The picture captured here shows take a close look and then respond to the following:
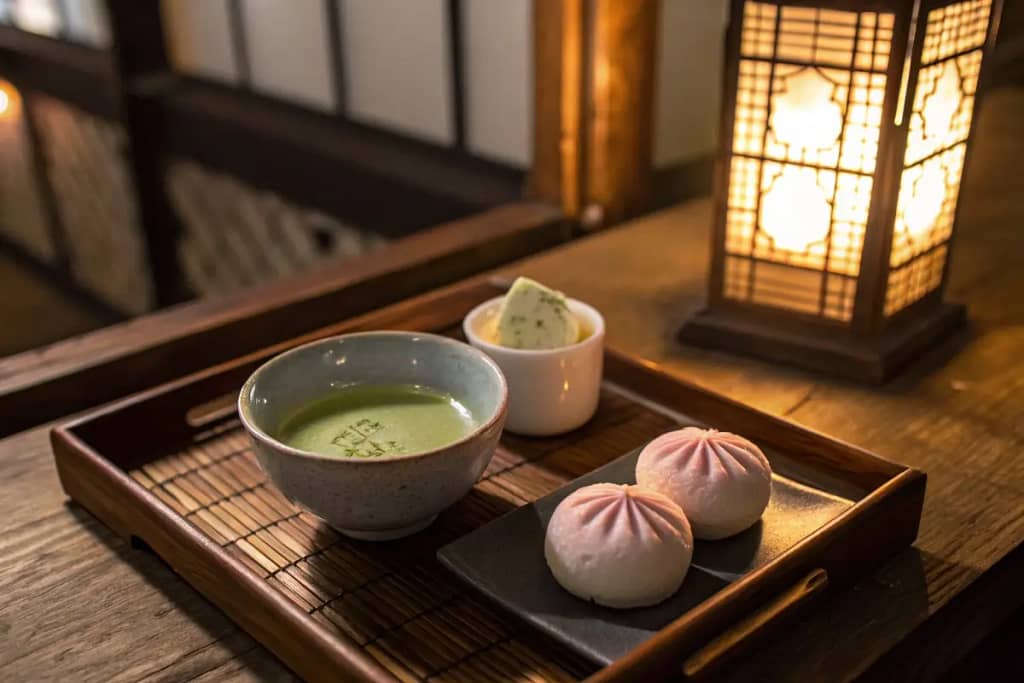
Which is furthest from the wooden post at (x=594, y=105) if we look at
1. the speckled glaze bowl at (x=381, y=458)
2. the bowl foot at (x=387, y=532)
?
the bowl foot at (x=387, y=532)

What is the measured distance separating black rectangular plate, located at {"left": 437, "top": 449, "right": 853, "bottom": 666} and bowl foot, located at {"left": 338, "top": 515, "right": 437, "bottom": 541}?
0.16ft

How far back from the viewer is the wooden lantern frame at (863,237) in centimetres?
108

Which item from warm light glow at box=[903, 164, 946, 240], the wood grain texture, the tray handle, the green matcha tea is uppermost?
warm light glow at box=[903, 164, 946, 240]

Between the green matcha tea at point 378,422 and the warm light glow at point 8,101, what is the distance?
3473 mm

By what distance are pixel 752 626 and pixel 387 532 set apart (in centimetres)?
32

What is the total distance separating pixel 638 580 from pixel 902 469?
0.30m

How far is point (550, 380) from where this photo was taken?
1.04 m

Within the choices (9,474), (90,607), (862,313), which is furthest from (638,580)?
(9,474)

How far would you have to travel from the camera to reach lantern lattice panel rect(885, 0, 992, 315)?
3.66 ft

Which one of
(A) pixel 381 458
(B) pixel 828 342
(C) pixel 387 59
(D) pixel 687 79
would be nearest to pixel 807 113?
(B) pixel 828 342

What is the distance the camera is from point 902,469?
36.1 inches

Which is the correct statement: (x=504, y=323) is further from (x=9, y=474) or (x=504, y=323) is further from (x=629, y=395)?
(x=9, y=474)

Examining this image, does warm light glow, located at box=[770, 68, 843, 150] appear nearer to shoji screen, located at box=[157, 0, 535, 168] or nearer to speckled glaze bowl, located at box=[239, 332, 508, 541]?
speckled glaze bowl, located at box=[239, 332, 508, 541]

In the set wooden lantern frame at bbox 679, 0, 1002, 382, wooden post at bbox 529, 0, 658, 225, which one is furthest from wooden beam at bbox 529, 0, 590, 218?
wooden lantern frame at bbox 679, 0, 1002, 382
